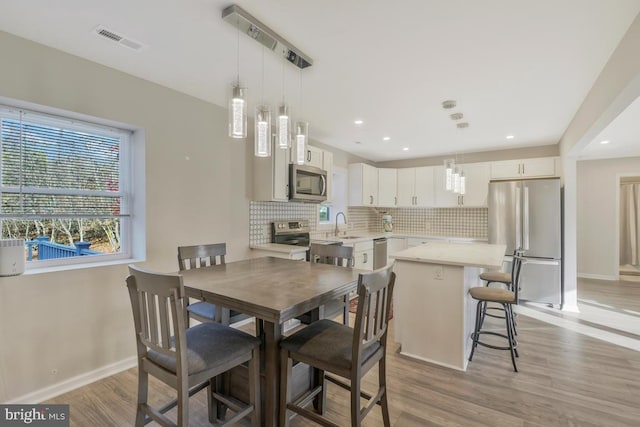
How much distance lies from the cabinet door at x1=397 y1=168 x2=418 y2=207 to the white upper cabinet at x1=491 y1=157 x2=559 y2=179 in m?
1.34

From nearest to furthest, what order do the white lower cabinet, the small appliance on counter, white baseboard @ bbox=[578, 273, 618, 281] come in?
the white lower cabinet
white baseboard @ bbox=[578, 273, 618, 281]
the small appliance on counter

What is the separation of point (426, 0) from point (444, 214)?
4837mm

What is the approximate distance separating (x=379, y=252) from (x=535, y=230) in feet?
7.43

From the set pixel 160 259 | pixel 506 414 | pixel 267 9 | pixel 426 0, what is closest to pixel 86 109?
pixel 160 259

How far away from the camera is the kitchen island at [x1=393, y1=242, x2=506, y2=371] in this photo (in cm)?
256

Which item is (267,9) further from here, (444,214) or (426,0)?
(444,214)

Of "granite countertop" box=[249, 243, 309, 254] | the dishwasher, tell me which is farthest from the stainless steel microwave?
the dishwasher

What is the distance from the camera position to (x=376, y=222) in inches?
258

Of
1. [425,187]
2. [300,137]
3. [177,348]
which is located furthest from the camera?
[425,187]

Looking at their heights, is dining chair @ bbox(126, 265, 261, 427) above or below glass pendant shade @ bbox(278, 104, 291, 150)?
below

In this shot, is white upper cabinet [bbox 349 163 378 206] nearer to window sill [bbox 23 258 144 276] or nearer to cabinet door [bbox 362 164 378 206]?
cabinet door [bbox 362 164 378 206]

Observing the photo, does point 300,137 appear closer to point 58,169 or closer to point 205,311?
point 205,311

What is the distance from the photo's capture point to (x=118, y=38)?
6.56 feet

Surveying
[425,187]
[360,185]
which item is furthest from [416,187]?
[360,185]
